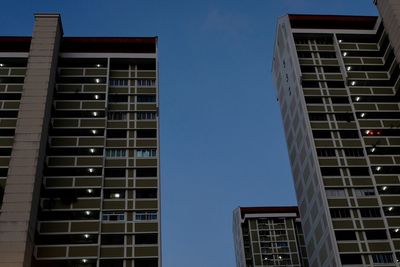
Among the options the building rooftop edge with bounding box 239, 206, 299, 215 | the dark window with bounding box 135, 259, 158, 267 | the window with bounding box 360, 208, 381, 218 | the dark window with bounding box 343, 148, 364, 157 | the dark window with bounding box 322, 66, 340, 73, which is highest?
the dark window with bounding box 322, 66, 340, 73

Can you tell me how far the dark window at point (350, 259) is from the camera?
6194 cm

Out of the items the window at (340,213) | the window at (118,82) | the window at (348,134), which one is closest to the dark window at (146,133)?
the window at (118,82)

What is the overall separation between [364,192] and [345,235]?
6401 mm

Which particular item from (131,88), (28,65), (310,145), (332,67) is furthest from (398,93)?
(28,65)

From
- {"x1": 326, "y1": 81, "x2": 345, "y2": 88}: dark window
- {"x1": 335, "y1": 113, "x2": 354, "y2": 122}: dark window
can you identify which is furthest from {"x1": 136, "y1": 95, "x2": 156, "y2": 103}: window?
{"x1": 335, "y1": 113, "x2": 354, "y2": 122}: dark window

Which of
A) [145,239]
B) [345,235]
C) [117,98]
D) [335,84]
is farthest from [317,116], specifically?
[145,239]

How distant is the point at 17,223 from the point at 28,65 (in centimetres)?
2306

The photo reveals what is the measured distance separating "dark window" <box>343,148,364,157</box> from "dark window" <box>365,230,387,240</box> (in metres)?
10.3

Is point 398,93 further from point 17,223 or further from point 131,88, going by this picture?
point 17,223

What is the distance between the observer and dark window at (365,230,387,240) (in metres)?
63.5

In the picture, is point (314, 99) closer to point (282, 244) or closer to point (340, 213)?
point (340, 213)

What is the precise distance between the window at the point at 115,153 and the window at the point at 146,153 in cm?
178

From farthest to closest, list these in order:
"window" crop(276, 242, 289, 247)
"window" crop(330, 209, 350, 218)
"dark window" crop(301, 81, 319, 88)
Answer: "window" crop(276, 242, 289, 247) < "dark window" crop(301, 81, 319, 88) < "window" crop(330, 209, 350, 218)

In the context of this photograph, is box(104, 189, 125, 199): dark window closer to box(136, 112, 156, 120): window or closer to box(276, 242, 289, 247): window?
box(136, 112, 156, 120): window
